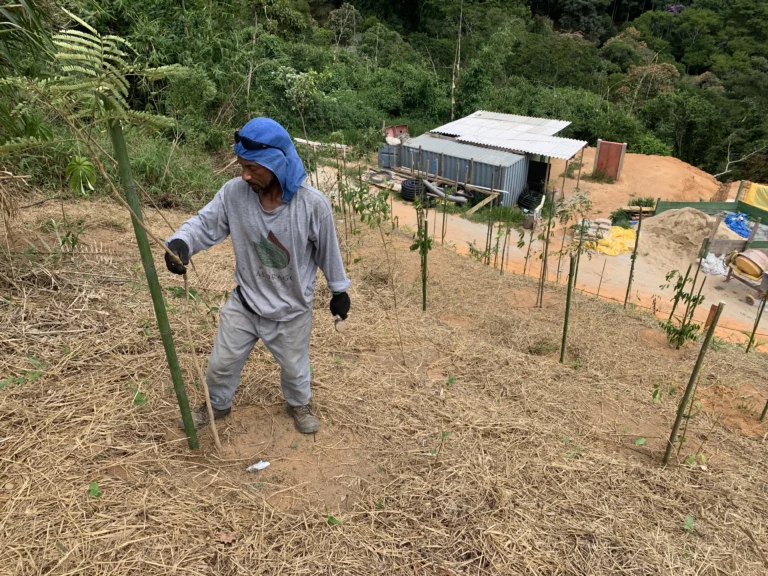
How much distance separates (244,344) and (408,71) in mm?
20278

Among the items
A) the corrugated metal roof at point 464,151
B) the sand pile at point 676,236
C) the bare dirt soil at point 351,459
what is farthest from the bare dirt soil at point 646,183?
the bare dirt soil at point 351,459

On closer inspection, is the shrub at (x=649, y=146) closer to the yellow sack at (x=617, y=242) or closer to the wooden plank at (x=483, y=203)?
the yellow sack at (x=617, y=242)

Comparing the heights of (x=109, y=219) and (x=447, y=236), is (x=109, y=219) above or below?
above

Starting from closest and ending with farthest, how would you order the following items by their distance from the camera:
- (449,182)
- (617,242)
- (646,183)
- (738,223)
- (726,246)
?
1. (726,246)
2. (617,242)
3. (738,223)
4. (449,182)
5. (646,183)

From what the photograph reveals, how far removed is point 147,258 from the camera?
179 centimetres

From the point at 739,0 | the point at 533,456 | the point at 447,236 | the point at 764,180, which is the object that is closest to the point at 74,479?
the point at 533,456

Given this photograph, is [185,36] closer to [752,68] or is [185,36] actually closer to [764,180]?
[764,180]

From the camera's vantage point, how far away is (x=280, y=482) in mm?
2188

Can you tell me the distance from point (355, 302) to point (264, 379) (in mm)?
1424

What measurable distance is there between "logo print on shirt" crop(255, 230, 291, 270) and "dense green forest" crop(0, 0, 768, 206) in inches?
27.5

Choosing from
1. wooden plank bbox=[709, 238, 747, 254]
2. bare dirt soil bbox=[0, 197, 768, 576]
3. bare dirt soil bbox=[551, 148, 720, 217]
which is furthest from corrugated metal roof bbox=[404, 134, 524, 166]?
bare dirt soil bbox=[0, 197, 768, 576]

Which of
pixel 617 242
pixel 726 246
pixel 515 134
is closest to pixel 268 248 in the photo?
pixel 617 242

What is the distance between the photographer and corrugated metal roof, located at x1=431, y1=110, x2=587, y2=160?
45.7 ft

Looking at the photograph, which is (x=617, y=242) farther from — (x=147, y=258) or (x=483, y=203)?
(x=147, y=258)
